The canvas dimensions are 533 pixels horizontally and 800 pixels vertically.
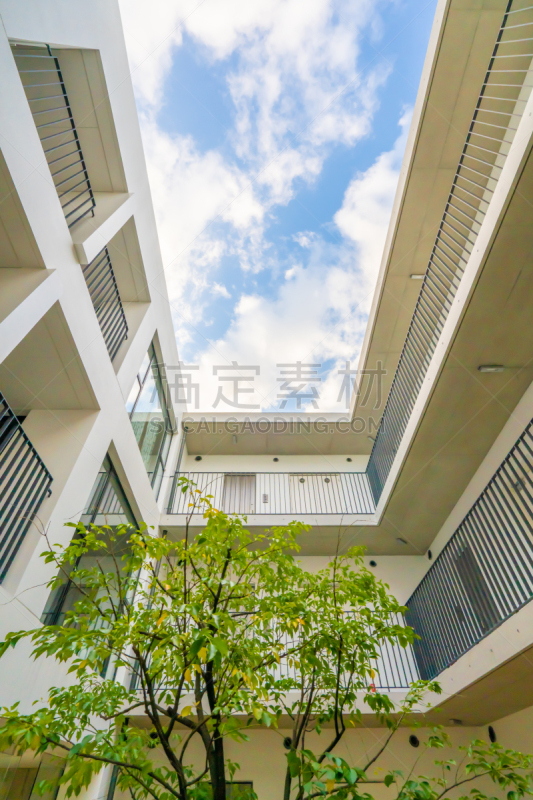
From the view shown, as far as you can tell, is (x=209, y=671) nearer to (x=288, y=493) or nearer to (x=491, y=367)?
(x=491, y=367)

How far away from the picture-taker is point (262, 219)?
8883 millimetres

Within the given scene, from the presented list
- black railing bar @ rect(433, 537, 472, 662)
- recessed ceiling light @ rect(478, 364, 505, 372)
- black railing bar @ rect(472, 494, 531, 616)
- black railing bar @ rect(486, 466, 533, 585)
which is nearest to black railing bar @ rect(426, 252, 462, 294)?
recessed ceiling light @ rect(478, 364, 505, 372)

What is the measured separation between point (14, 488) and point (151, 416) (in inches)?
168

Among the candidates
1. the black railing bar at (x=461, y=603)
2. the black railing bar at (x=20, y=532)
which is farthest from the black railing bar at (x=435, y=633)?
the black railing bar at (x=20, y=532)

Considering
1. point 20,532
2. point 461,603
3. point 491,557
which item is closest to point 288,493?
point 461,603

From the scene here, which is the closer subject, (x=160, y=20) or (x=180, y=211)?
(x=160, y=20)

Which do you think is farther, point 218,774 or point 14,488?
point 14,488

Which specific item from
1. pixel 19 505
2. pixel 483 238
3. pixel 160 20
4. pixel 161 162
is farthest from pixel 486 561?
pixel 160 20

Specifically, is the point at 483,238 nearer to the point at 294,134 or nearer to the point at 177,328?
the point at 294,134

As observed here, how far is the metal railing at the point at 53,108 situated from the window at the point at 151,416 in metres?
2.95

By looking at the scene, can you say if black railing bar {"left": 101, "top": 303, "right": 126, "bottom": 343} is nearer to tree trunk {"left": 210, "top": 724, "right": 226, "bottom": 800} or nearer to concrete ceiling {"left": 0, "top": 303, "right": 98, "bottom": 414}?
concrete ceiling {"left": 0, "top": 303, "right": 98, "bottom": 414}

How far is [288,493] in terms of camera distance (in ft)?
35.0

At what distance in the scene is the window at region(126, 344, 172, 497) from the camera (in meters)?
7.05

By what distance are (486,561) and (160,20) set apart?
9506 millimetres
